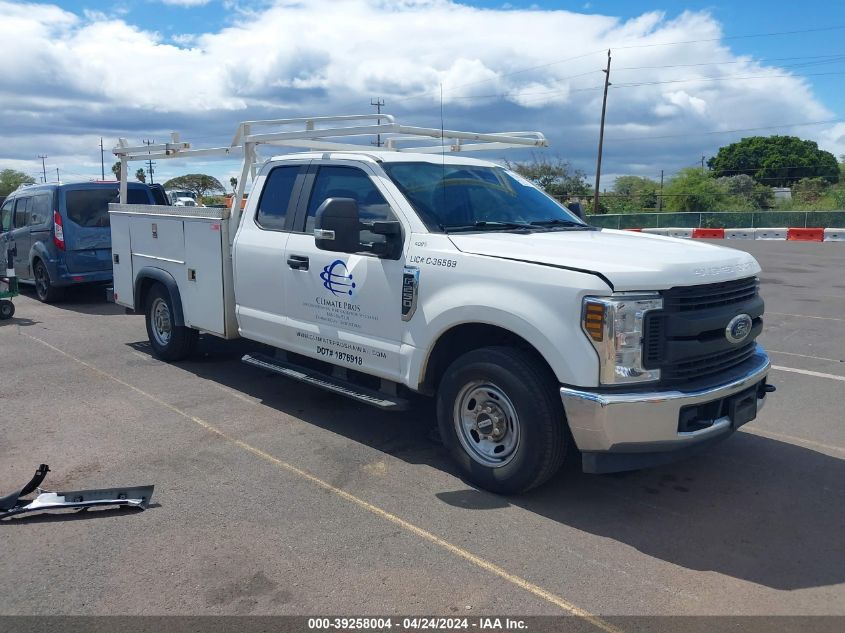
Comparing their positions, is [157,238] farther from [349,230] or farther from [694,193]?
[694,193]

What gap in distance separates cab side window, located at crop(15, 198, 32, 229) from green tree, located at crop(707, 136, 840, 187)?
76676mm

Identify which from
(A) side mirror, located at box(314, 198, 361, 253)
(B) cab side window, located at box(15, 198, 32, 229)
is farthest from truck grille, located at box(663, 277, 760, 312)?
(B) cab side window, located at box(15, 198, 32, 229)

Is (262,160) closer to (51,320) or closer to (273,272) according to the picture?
(273,272)

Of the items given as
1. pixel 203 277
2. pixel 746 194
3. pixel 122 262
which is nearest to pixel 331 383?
pixel 203 277

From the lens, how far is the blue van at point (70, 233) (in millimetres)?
11938

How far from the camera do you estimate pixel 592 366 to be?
3.90 metres

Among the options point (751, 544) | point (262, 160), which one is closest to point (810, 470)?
point (751, 544)

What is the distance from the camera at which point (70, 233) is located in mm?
11914

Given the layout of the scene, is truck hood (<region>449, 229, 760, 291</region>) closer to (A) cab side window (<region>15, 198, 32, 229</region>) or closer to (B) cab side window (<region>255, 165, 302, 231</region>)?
(B) cab side window (<region>255, 165, 302, 231</region>)

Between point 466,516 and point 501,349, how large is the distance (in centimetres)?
99

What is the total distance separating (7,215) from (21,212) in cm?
84

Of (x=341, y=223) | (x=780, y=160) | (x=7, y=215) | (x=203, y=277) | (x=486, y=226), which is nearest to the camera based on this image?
(x=341, y=223)

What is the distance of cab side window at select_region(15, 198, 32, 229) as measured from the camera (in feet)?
42.5

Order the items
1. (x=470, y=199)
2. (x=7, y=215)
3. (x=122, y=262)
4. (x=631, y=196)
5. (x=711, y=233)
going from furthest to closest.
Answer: (x=631, y=196)
(x=711, y=233)
(x=7, y=215)
(x=122, y=262)
(x=470, y=199)
